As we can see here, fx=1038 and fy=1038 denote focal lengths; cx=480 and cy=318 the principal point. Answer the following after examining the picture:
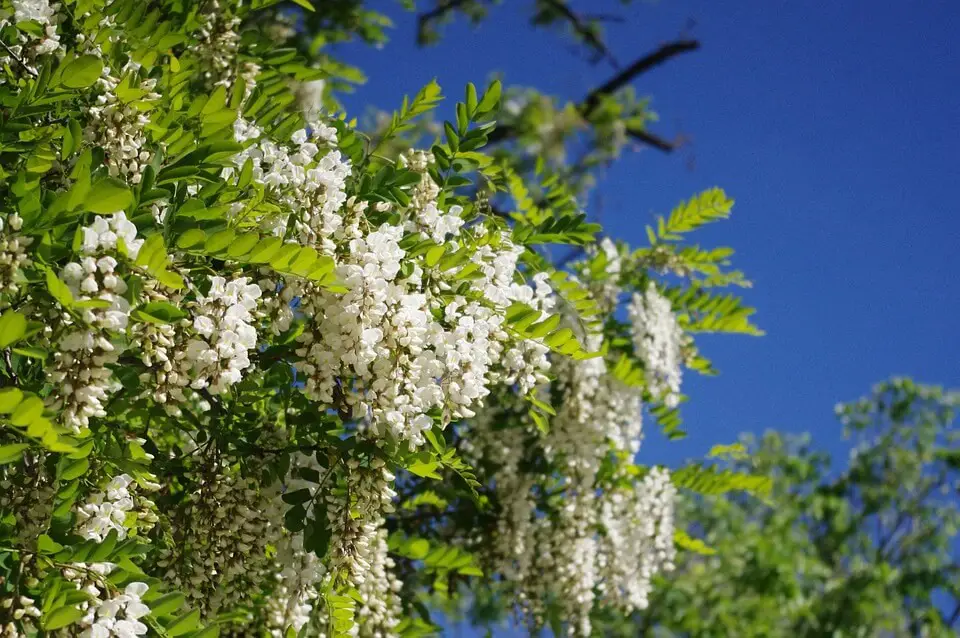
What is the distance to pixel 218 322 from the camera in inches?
76.0

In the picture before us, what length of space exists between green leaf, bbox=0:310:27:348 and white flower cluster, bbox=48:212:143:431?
79mm

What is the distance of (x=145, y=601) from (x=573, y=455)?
222cm

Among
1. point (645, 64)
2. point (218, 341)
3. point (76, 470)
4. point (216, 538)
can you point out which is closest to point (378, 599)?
point (216, 538)

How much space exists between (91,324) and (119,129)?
0.53 metres

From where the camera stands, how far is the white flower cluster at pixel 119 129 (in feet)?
6.69

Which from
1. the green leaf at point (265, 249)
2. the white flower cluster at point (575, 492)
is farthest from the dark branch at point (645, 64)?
the green leaf at point (265, 249)

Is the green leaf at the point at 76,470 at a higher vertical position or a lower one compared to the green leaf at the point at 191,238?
lower

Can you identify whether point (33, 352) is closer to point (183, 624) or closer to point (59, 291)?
point (59, 291)

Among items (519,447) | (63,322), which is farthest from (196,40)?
(519,447)

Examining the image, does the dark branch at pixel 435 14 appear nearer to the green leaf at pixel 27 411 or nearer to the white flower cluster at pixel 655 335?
the white flower cluster at pixel 655 335

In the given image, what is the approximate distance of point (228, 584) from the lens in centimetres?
257

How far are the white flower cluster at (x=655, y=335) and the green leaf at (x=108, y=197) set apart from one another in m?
2.67

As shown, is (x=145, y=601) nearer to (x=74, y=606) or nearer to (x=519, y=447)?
(x=74, y=606)

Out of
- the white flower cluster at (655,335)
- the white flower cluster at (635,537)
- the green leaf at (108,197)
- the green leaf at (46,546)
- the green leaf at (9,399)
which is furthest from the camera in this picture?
the white flower cluster at (635,537)
